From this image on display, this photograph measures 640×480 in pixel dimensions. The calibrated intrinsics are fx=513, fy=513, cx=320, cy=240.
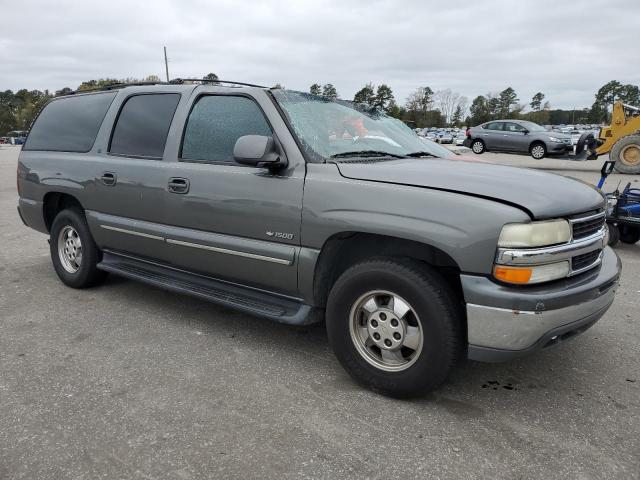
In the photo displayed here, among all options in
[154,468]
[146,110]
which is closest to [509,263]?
[154,468]

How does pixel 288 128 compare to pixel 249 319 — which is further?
pixel 249 319

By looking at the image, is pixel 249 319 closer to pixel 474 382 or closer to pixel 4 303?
pixel 474 382

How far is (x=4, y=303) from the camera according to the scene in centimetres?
447

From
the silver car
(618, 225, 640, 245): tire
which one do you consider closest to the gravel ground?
(618, 225, 640, 245): tire

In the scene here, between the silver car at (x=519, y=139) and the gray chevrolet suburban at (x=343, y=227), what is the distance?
56.3 ft

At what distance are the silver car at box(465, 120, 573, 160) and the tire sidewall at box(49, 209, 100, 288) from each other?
1826 cm

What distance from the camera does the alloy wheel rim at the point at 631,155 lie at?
584 inches

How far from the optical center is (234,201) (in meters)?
3.38

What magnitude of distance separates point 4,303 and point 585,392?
4549 mm

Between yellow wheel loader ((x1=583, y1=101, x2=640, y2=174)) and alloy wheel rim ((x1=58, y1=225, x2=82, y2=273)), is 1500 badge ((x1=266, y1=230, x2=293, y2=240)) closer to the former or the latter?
alloy wheel rim ((x1=58, y1=225, x2=82, y2=273))

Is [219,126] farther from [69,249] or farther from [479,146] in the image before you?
[479,146]

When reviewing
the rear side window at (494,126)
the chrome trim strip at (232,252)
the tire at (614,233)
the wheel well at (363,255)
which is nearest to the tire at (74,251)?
the chrome trim strip at (232,252)

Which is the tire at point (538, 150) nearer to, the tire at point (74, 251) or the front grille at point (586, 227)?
the front grille at point (586, 227)

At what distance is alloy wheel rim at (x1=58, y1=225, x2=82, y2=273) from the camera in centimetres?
482
